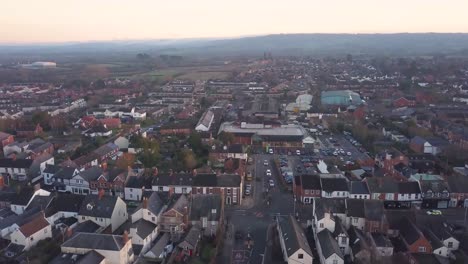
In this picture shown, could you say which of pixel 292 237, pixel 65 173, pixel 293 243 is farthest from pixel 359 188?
pixel 65 173

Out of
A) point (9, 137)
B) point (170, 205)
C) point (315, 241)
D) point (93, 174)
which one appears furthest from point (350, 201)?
point (9, 137)

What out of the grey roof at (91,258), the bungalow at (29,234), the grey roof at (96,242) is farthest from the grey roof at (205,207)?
the bungalow at (29,234)

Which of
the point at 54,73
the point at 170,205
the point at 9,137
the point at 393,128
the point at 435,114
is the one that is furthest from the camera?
the point at 54,73

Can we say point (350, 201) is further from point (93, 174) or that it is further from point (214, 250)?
point (93, 174)

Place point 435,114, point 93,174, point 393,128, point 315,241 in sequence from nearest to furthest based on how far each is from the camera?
point 315,241 → point 93,174 → point 393,128 → point 435,114

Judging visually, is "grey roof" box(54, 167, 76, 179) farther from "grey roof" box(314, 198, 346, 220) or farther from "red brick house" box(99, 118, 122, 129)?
"red brick house" box(99, 118, 122, 129)

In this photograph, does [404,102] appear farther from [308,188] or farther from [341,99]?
[308,188]
